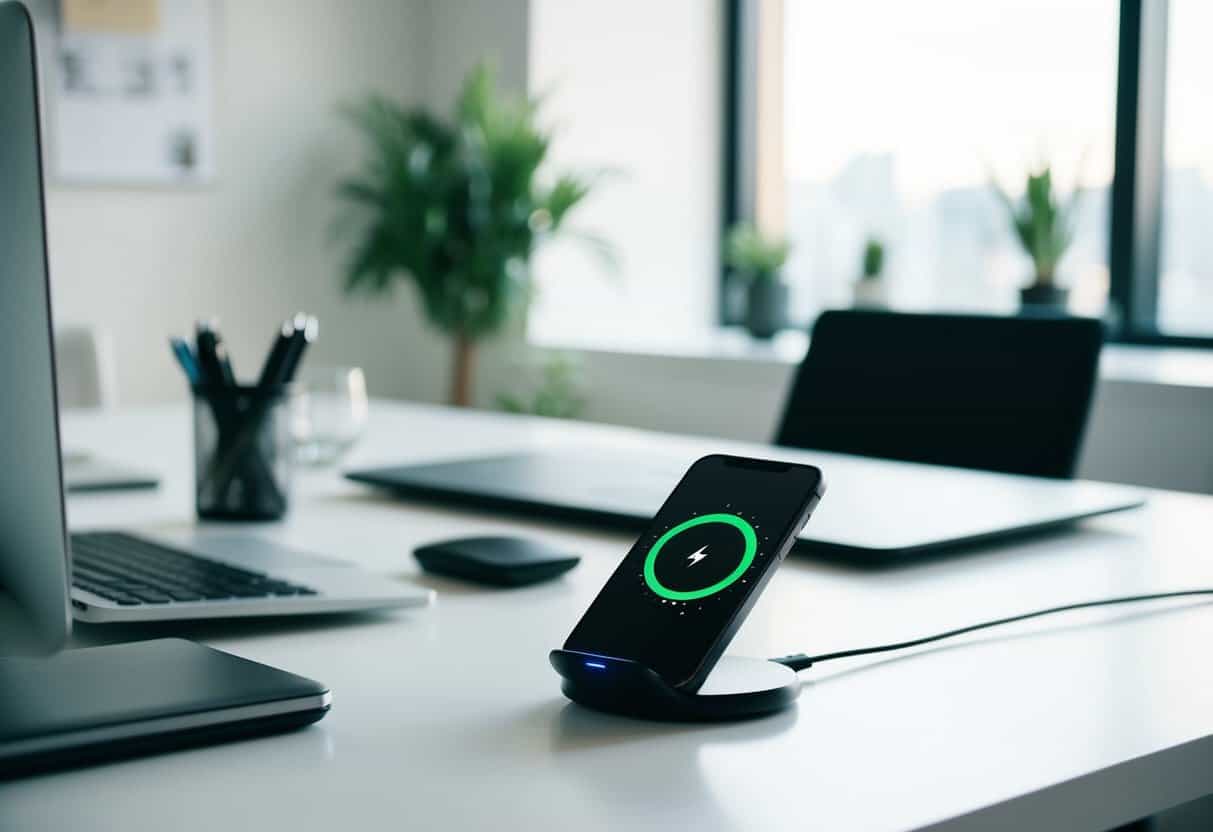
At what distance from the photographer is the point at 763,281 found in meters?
3.50

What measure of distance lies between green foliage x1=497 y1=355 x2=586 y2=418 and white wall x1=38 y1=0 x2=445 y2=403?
694 mm

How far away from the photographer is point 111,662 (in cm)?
64

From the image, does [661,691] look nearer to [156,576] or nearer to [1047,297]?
[156,576]

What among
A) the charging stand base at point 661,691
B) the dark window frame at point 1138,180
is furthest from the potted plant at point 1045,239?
the charging stand base at point 661,691

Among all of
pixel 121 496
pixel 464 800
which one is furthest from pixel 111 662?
pixel 121 496

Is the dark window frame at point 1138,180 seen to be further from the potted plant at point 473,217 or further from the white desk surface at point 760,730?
the white desk surface at point 760,730

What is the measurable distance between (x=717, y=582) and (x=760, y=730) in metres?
0.07

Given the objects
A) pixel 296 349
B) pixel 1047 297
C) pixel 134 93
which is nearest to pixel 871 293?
pixel 1047 297

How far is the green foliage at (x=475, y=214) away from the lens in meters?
3.70

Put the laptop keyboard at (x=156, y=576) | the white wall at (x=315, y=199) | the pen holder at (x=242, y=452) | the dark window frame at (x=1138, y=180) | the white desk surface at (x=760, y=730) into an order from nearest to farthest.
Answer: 1. the white desk surface at (x=760, y=730)
2. the laptop keyboard at (x=156, y=576)
3. the pen holder at (x=242, y=452)
4. the dark window frame at (x=1138, y=180)
5. the white wall at (x=315, y=199)

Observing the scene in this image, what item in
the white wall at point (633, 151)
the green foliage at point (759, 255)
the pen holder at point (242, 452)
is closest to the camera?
the pen holder at point (242, 452)

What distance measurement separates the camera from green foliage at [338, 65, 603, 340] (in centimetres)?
370

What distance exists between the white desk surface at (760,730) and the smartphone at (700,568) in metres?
0.03

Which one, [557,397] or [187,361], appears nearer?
[187,361]
